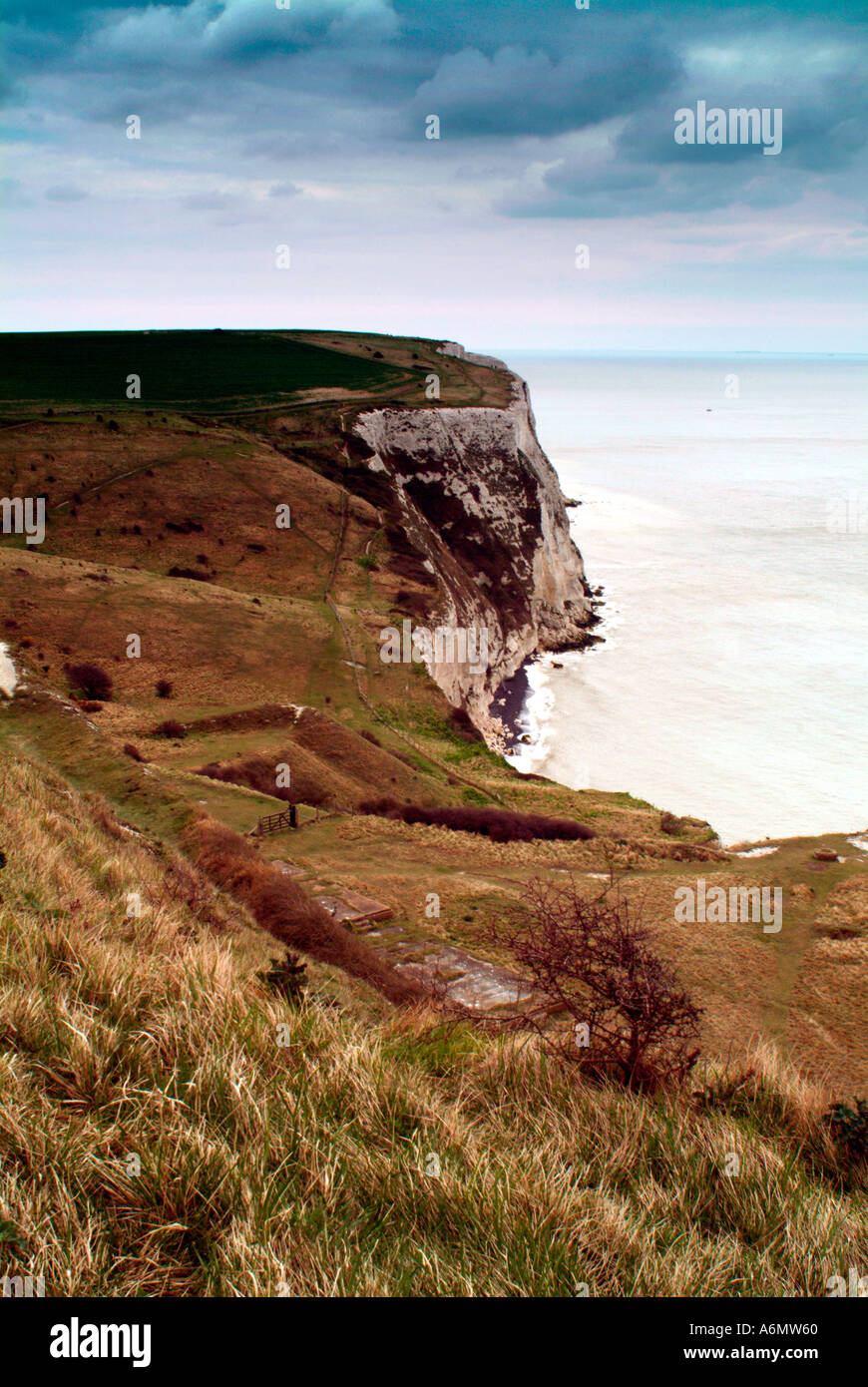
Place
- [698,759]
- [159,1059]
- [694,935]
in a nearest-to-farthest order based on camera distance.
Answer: [159,1059] → [694,935] → [698,759]

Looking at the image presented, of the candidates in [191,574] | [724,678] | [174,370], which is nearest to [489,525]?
[724,678]

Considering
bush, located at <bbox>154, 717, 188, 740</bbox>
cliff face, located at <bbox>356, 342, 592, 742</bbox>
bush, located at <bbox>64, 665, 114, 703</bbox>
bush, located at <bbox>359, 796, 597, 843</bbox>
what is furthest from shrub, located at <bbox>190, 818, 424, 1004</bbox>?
cliff face, located at <bbox>356, 342, 592, 742</bbox>

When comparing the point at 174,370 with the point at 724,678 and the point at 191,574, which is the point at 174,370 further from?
the point at 724,678

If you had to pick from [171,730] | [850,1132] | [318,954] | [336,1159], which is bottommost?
[318,954]

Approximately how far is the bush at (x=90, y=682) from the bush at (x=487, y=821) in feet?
54.1

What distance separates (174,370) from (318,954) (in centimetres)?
11866

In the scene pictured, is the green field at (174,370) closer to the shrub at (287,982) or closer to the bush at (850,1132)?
the shrub at (287,982)

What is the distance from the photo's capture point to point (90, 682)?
43969 mm

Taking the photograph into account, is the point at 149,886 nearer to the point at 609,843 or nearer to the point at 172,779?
the point at 172,779

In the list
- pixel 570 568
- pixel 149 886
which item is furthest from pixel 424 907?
pixel 570 568

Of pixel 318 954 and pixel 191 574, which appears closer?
pixel 318 954

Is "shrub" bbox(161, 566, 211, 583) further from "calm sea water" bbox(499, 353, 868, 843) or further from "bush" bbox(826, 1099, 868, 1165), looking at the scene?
"bush" bbox(826, 1099, 868, 1165)

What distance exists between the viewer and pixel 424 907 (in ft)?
81.9
